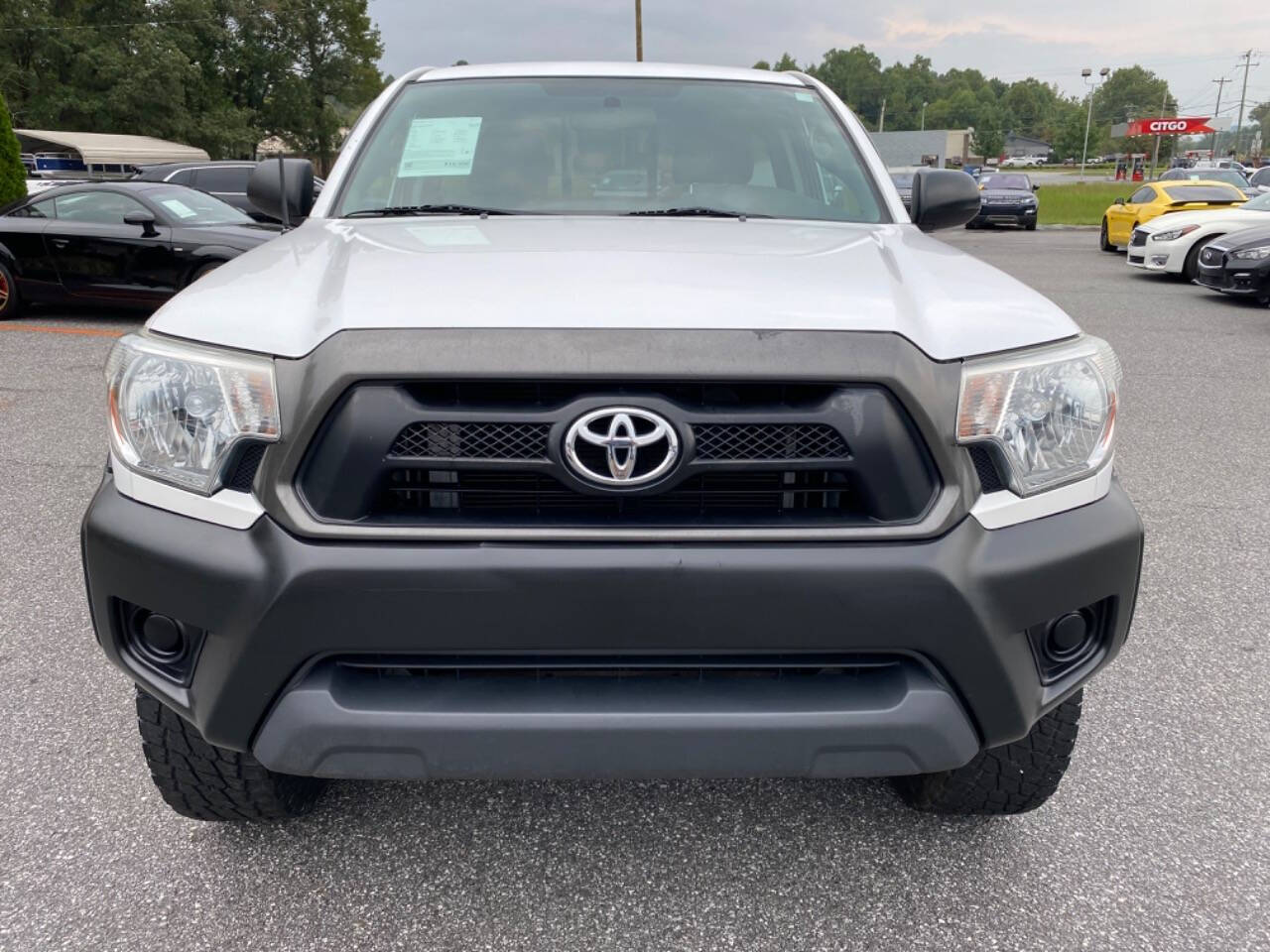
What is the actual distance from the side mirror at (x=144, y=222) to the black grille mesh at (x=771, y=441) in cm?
900

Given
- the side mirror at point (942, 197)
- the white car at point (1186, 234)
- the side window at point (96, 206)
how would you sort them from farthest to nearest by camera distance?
the white car at point (1186, 234), the side window at point (96, 206), the side mirror at point (942, 197)

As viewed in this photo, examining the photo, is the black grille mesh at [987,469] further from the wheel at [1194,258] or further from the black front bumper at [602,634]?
the wheel at [1194,258]

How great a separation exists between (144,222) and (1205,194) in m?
15.7

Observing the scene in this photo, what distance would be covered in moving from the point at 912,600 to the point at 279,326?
119 cm

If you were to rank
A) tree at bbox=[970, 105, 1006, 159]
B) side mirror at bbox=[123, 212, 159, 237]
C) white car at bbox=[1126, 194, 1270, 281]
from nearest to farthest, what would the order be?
side mirror at bbox=[123, 212, 159, 237] → white car at bbox=[1126, 194, 1270, 281] → tree at bbox=[970, 105, 1006, 159]

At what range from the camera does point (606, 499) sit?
178cm

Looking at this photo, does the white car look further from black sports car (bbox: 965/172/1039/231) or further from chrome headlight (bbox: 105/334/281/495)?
chrome headlight (bbox: 105/334/281/495)

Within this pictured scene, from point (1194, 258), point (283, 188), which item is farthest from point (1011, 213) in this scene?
point (283, 188)

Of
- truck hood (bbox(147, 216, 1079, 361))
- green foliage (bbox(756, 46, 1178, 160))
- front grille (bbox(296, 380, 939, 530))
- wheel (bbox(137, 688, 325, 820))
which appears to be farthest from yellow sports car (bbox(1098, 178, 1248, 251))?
green foliage (bbox(756, 46, 1178, 160))

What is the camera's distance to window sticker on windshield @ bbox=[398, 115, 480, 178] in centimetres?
302

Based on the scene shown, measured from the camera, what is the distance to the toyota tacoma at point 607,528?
1710mm

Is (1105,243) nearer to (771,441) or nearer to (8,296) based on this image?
(8,296)

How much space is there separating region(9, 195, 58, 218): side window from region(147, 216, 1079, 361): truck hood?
8.97 m

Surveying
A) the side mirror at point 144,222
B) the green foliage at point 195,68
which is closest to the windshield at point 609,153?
the side mirror at point 144,222
